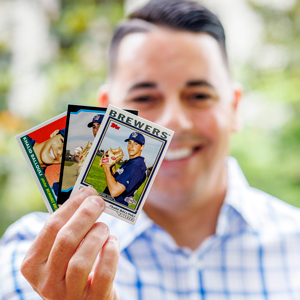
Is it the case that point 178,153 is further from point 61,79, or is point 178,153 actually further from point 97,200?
point 61,79

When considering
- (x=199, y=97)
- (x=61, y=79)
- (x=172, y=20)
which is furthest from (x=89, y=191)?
(x=61, y=79)

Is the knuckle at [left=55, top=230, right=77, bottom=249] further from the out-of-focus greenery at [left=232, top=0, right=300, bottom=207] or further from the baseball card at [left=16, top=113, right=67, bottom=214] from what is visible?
the out-of-focus greenery at [left=232, top=0, right=300, bottom=207]

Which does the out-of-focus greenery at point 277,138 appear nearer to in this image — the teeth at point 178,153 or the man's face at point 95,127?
the teeth at point 178,153

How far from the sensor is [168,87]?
1627mm

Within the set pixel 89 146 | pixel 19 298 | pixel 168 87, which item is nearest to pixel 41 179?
pixel 89 146

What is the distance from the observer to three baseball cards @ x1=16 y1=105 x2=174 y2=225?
1.14 m

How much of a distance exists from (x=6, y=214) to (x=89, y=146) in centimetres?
320

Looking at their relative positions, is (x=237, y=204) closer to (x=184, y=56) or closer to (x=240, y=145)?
(x=184, y=56)

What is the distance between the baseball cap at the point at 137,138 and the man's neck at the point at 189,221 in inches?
31.6

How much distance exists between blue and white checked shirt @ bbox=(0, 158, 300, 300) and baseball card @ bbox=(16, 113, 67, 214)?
2.12 ft

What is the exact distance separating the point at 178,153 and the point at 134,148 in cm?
57

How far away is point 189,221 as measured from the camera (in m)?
1.92

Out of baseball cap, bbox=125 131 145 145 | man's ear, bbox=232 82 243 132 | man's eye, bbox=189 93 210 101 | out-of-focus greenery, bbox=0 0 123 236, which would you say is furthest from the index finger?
out-of-focus greenery, bbox=0 0 123 236

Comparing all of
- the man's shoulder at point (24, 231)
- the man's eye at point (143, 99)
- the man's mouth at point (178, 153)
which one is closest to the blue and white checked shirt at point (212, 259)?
the man's shoulder at point (24, 231)
